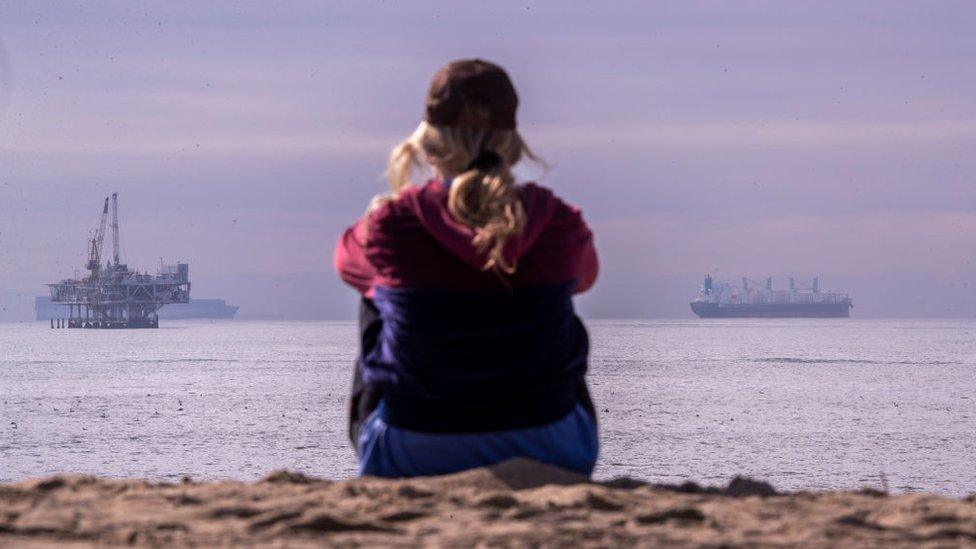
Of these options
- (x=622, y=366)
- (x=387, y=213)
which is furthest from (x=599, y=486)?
(x=622, y=366)

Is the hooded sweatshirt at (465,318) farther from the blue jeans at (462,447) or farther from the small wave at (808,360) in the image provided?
the small wave at (808,360)

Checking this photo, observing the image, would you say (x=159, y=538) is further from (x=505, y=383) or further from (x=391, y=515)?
(x=505, y=383)

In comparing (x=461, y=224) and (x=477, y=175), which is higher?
(x=477, y=175)

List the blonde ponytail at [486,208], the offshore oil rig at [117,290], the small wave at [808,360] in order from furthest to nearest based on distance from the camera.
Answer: the offshore oil rig at [117,290] → the small wave at [808,360] → the blonde ponytail at [486,208]

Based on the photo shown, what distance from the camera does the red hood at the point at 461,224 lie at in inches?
152

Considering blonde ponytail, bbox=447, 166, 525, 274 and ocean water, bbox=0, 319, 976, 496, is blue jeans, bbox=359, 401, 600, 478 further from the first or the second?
ocean water, bbox=0, 319, 976, 496

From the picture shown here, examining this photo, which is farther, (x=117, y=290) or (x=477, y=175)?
(x=117, y=290)

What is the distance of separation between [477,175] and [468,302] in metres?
0.39

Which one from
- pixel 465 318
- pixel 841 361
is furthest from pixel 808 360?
pixel 465 318

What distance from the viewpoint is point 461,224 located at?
3865 millimetres

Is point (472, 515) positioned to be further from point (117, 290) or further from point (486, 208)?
point (117, 290)

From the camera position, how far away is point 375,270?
4066 mm

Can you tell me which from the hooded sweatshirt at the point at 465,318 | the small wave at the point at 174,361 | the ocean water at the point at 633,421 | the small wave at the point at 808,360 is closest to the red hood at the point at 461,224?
the hooded sweatshirt at the point at 465,318

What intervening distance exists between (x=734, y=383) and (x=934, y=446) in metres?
26.8
